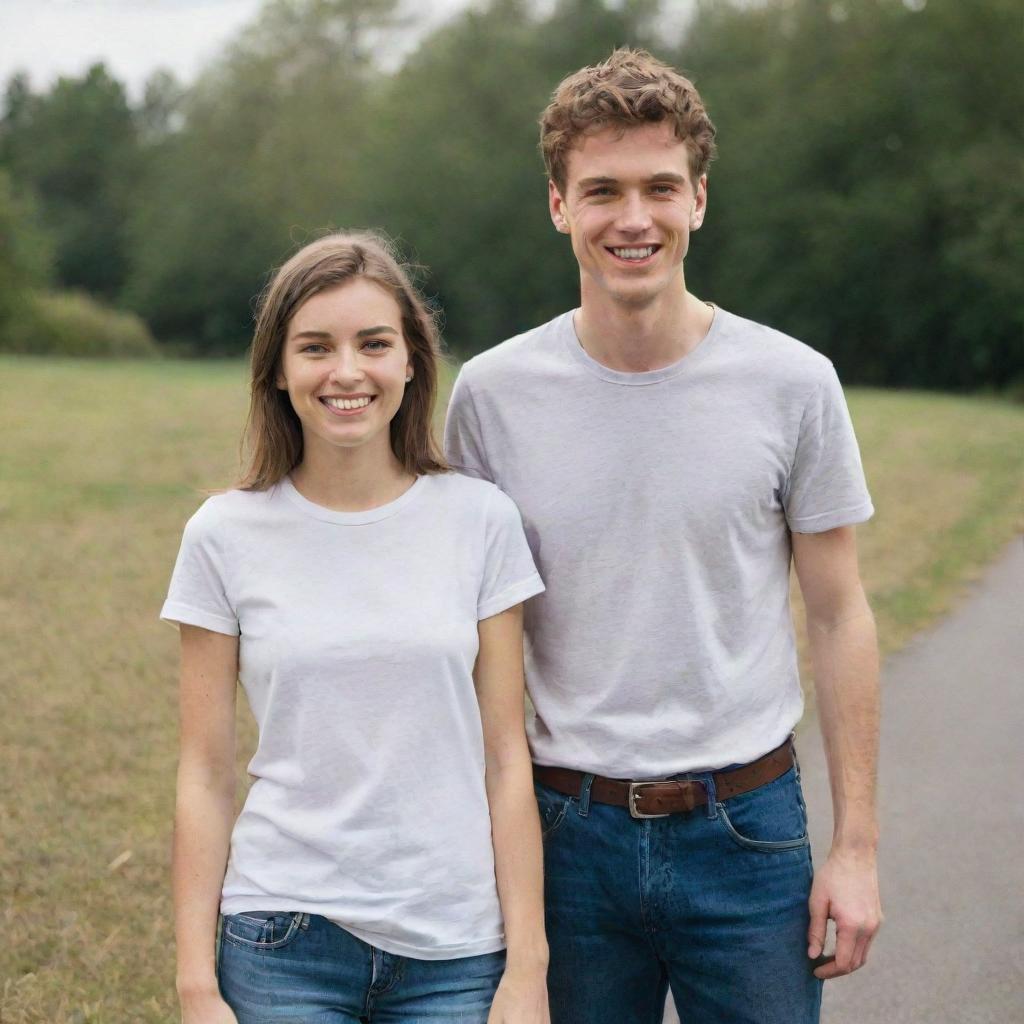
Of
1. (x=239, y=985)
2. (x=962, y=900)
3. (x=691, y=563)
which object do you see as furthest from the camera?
(x=962, y=900)

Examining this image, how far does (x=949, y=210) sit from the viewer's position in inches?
1576

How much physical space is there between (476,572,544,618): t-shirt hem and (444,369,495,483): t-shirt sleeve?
0.97ft

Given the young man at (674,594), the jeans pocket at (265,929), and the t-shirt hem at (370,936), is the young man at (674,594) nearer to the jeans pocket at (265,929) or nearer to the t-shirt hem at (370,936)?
the t-shirt hem at (370,936)

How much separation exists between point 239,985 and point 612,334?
1.26m

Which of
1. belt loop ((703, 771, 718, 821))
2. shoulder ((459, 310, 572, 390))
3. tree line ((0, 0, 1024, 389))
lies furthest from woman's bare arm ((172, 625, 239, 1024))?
tree line ((0, 0, 1024, 389))

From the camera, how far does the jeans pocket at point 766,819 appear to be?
8.06 ft

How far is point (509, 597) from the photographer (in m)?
2.36

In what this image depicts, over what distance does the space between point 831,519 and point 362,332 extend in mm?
891

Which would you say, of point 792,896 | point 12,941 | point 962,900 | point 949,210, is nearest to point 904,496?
point 962,900

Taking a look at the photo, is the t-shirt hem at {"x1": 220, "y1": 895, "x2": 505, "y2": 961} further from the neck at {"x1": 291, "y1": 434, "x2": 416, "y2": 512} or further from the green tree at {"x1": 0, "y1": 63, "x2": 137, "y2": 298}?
the green tree at {"x1": 0, "y1": 63, "x2": 137, "y2": 298}

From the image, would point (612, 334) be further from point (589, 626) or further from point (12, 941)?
point (12, 941)

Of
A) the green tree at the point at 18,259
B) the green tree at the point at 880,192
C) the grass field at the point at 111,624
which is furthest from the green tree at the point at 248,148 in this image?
the grass field at the point at 111,624

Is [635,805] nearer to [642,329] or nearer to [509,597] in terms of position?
[509,597]

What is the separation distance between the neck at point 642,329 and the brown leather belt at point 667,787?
0.73m
